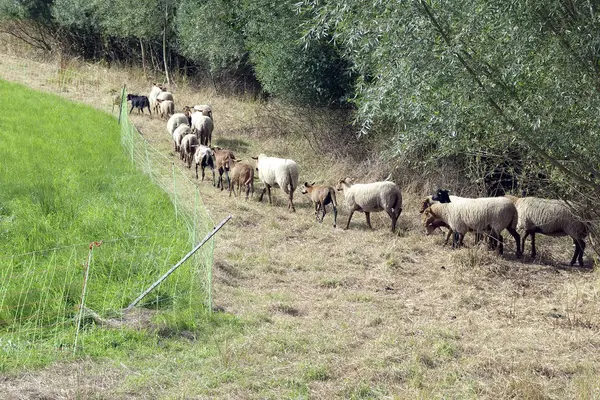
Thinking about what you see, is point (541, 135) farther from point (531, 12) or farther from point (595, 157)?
point (531, 12)

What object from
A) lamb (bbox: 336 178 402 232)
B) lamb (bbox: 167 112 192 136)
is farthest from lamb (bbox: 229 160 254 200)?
lamb (bbox: 167 112 192 136)

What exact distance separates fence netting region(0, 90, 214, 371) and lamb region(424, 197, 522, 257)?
5.09 meters

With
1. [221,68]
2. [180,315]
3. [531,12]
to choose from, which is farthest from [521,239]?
[221,68]

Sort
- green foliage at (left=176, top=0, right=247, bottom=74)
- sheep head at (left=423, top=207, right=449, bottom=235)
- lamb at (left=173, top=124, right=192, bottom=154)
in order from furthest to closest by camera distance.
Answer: green foliage at (left=176, top=0, right=247, bottom=74) → lamb at (left=173, top=124, right=192, bottom=154) → sheep head at (left=423, top=207, right=449, bottom=235)

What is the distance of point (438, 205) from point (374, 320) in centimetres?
533

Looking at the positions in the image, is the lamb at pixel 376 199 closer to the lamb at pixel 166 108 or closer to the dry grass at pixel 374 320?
the dry grass at pixel 374 320

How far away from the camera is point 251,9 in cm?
2131

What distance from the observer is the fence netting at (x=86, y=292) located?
752cm

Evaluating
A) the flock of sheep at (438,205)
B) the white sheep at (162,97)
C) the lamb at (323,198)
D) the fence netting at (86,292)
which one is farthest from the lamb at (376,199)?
the white sheep at (162,97)

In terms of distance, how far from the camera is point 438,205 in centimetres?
1388

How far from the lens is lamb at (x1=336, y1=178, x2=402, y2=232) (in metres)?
14.3

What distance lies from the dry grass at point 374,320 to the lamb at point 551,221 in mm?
539

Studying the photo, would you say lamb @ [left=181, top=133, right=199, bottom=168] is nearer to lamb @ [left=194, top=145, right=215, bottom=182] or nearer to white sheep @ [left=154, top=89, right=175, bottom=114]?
lamb @ [left=194, top=145, right=215, bottom=182]

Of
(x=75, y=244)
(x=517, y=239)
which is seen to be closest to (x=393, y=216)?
(x=517, y=239)
